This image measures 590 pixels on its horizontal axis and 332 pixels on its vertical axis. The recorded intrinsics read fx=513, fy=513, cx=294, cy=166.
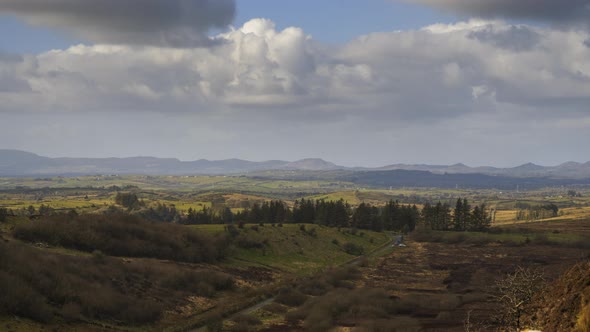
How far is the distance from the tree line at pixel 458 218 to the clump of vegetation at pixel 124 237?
3972 inches

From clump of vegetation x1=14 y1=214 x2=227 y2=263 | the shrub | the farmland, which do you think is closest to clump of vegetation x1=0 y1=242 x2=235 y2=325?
the farmland

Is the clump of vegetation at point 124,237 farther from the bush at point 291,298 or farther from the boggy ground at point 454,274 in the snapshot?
the boggy ground at point 454,274

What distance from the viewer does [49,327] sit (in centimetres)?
4331

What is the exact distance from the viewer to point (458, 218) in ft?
597

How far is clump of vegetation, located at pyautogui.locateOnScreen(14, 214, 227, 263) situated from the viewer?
7696cm

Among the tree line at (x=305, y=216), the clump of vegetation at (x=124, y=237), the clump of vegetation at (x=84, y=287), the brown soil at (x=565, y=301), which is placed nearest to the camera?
the brown soil at (x=565, y=301)

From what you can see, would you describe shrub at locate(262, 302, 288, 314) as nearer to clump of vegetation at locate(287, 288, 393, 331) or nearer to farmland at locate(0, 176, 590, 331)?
farmland at locate(0, 176, 590, 331)

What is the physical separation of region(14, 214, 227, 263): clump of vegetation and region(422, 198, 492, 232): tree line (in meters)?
101

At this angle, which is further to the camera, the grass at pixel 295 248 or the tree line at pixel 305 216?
the tree line at pixel 305 216

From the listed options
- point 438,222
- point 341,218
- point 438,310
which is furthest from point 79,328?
point 438,222

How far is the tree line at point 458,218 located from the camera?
590ft

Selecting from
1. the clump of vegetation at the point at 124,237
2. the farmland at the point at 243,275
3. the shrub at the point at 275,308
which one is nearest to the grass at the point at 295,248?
the farmland at the point at 243,275

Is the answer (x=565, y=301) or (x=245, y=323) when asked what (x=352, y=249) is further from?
(x=565, y=301)

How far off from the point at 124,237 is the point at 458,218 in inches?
5056
